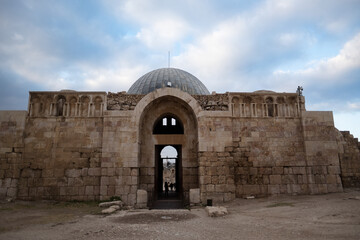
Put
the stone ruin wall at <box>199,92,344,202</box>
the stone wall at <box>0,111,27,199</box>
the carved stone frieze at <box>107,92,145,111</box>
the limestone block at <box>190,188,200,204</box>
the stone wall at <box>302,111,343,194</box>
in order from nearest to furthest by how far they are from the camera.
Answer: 1. the limestone block at <box>190,188,200,204</box>
2. the stone wall at <box>0,111,27,199</box>
3. the stone ruin wall at <box>199,92,344,202</box>
4. the stone wall at <box>302,111,343,194</box>
5. the carved stone frieze at <box>107,92,145,111</box>

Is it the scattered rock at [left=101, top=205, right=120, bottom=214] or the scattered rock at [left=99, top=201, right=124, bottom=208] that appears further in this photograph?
the scattered rock at [left=99, top=201, right=124, bottom=208]

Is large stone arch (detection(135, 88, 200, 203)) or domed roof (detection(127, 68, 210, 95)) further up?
domed roof (detection(127, 68, 210, 95))

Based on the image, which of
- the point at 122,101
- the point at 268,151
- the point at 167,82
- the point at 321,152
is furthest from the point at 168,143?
the point at 321,152

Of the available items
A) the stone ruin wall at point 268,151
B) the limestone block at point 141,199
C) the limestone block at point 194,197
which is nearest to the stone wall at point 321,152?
the stone ruin wall at point 268,151

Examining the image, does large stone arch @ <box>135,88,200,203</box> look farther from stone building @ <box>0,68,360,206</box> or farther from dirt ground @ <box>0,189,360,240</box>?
dirt ground @ <box>0,189,360,240</box>

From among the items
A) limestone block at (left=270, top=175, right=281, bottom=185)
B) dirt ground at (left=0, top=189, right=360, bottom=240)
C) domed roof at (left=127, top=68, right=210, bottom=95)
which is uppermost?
domed roof at (left=127, top=68, right=210, bottom=95)

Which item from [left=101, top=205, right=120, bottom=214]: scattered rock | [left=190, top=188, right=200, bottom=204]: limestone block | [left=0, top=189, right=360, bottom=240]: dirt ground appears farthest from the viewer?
[left=190, top=188, right=200, bottom=204]: limestone block

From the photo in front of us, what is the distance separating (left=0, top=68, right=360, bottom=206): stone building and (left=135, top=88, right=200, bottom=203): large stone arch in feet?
0.18

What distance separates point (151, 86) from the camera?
17562 millimetres

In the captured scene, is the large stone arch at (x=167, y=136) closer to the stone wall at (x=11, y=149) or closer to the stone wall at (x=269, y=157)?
the stone wall at (x=269, y=157)

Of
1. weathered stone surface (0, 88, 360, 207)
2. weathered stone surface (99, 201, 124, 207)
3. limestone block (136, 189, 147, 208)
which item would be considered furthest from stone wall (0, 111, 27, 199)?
limestone block (136, 189, 147, 208)

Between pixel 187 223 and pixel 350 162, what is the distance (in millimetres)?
11346

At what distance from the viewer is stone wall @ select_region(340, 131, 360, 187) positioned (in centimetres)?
1322

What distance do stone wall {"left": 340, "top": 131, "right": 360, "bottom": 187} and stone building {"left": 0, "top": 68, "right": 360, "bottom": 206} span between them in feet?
0.19
